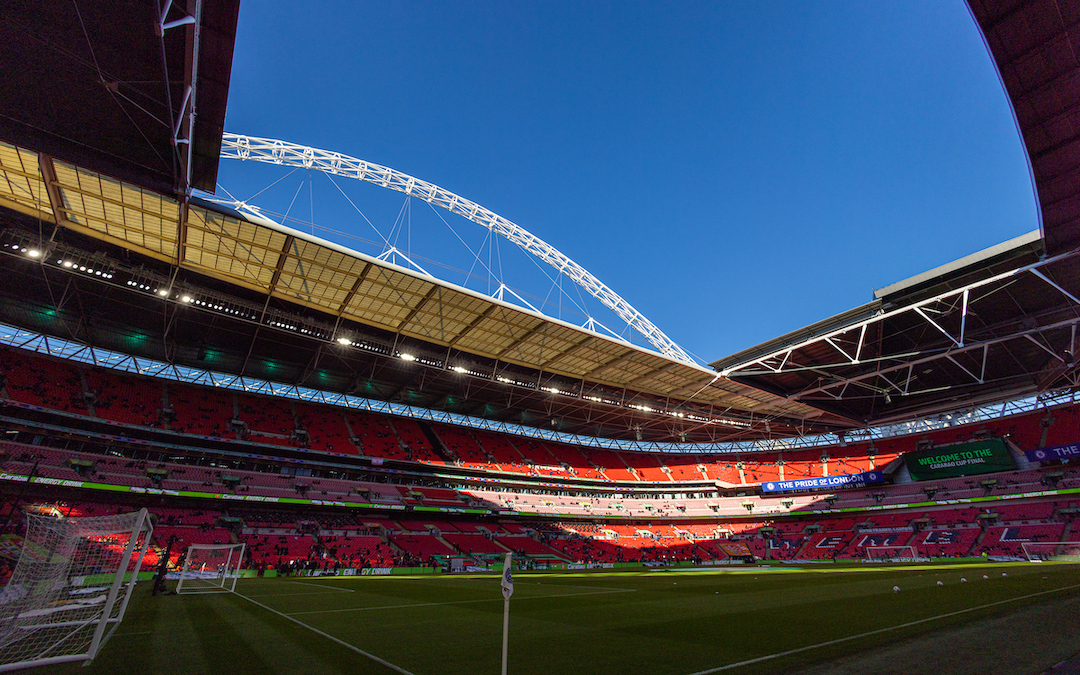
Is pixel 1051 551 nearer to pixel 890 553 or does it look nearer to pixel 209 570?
pixel 890 553

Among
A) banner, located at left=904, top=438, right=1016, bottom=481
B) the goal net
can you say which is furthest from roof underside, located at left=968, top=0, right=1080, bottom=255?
banner, located at left=904, top=438, right=1016, bottom=481

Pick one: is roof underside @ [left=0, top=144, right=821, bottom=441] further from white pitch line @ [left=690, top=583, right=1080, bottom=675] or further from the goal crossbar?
white pitch line @ [left=690, top=583, right=1080, bottom=675]

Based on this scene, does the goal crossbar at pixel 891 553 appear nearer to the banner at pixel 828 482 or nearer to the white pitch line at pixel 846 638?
the banner at pixel 828 482

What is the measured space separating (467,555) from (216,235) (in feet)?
102

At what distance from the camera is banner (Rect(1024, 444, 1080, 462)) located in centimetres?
3709

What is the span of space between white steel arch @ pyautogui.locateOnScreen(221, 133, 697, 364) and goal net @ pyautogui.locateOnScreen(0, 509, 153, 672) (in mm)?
16388

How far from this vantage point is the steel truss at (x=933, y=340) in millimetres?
25203

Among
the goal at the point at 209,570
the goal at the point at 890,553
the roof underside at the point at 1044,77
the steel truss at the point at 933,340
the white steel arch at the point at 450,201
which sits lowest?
the goal at the point at 890,553

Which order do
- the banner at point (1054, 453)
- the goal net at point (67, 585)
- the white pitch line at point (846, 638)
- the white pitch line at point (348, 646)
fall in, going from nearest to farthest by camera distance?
the white pitch line at point (846, 638) → the white pitch line at point (348, 646) → the goal net at point (67, 585) → the banner at point (1054, 453)

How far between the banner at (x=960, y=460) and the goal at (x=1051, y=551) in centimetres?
905

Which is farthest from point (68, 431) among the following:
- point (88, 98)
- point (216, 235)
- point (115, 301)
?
point (88, 98)

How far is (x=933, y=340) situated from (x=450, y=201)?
118 feet

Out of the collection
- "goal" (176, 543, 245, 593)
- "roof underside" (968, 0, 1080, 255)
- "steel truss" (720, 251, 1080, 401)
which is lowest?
"goal" (176, 543, 245, 593)

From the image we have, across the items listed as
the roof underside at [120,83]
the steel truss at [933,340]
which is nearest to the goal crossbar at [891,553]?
the steel truss at [933,340]
